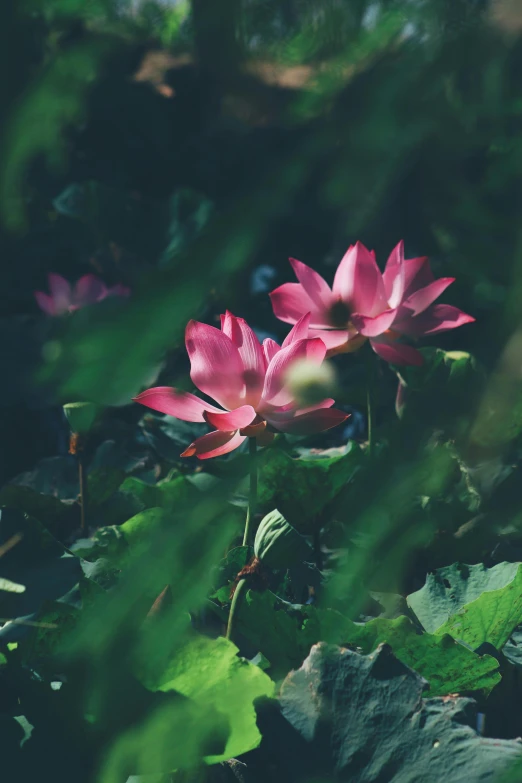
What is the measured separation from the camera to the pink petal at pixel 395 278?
782 millimetres

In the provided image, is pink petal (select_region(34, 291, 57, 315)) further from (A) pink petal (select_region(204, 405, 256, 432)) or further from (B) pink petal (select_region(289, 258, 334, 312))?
(A) pink petal (select_region(204, 405, 256, 432))

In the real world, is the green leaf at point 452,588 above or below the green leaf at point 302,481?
below

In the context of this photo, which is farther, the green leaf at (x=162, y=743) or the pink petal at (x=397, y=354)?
the pink petal at (x=397, y=354)

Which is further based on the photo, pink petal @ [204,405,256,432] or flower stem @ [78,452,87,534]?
flower stem @ [78,452,87,534]

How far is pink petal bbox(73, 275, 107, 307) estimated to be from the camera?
50.3 inches

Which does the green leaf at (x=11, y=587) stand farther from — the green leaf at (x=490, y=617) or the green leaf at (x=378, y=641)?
the green leaf at (x=490, y=617)

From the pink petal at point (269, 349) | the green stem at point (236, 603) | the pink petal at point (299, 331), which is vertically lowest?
the green stem at point (236, 603)

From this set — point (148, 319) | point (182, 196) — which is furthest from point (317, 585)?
point (182, 196)

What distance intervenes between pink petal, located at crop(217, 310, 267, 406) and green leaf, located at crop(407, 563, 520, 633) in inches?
9.7

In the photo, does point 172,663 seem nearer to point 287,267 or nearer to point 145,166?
point 287,267

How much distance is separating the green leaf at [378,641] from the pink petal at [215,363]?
0.51 feet

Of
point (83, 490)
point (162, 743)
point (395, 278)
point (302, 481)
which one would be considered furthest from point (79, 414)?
point (162, 743)

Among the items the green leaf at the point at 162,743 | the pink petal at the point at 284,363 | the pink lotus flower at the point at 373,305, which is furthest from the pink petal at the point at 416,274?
the green leaf at the point at 162,743

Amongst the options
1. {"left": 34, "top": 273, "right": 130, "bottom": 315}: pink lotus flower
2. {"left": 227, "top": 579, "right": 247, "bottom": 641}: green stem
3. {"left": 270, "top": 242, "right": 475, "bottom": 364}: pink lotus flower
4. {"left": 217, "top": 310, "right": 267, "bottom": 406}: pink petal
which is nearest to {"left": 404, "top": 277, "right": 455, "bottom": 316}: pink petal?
{"left": 270, "top": 242, "right": 475, "bottom": 364}: pink lotus flower
